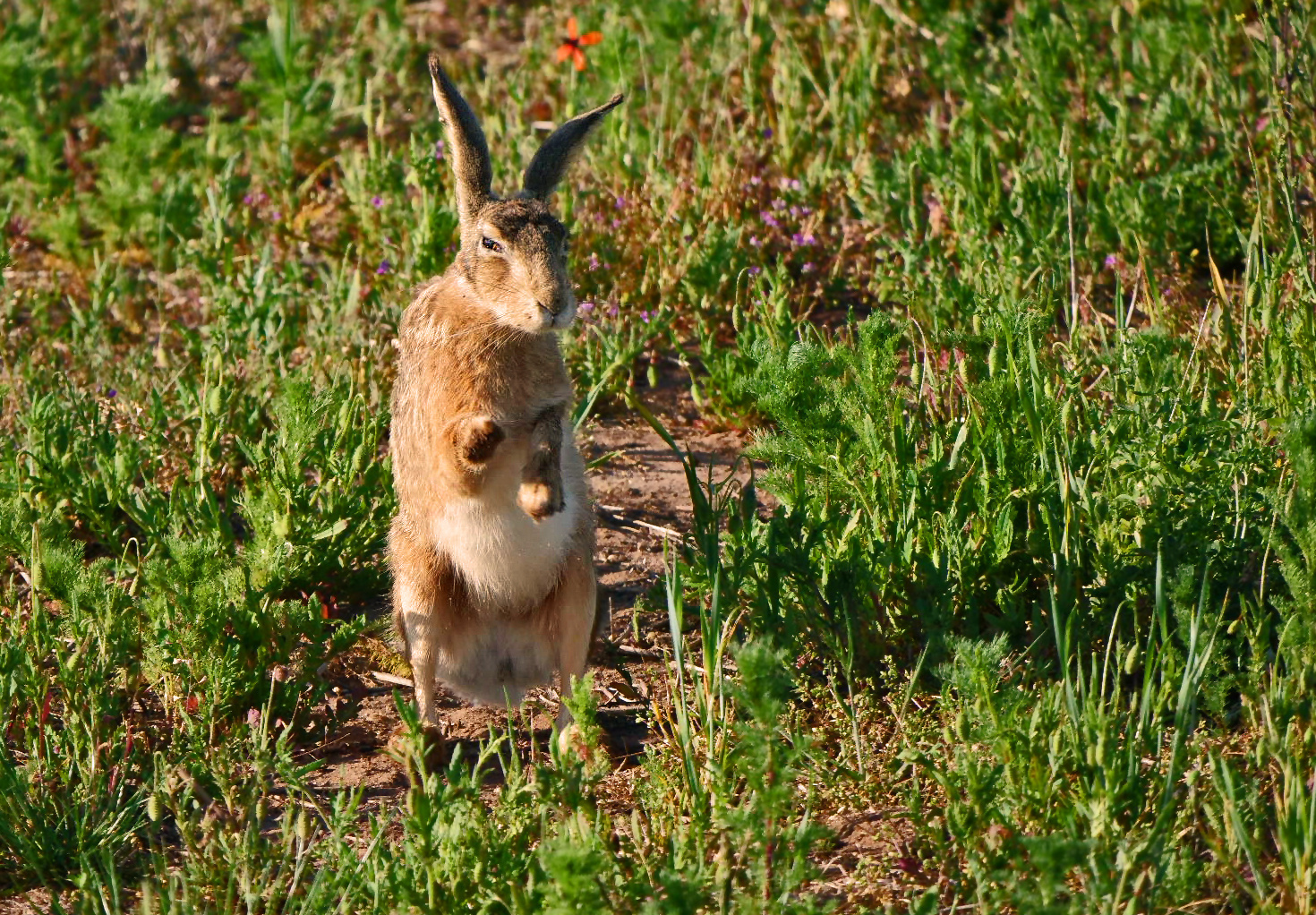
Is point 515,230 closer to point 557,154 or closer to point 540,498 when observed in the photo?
point 557,154

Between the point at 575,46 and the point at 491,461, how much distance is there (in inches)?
140

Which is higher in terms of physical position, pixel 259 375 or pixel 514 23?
pixel 514 23

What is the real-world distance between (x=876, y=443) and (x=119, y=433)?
111 inches

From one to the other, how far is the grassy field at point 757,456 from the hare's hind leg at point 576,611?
304 millimetres

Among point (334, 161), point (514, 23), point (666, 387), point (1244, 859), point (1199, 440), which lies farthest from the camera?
point (514, 23)

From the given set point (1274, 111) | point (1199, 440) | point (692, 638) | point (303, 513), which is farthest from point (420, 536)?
point (1274, 111)

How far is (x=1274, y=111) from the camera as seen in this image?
5.15 m

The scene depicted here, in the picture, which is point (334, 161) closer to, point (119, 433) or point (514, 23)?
point (514, 23)

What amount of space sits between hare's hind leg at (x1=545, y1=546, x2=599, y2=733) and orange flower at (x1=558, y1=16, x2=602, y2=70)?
3360 millimetres

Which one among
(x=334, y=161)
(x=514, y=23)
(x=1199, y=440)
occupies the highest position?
(x=514, y=23)

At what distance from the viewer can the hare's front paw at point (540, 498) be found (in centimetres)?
448

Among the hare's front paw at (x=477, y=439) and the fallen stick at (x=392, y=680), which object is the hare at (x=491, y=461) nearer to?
the hare's front paw at (x=477, y=439)

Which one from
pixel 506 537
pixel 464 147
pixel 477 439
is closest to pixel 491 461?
pixel 477 439

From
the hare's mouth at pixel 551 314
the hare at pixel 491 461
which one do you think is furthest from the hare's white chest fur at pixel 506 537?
the hare's mouth at pixel 551 314
